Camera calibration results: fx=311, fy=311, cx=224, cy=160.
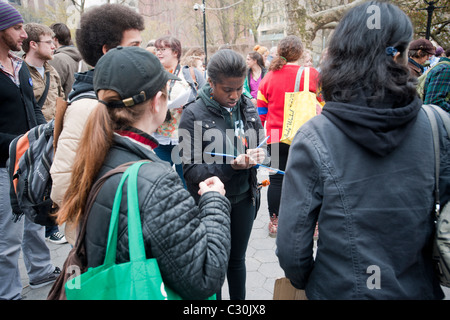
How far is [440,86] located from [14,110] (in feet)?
14.9

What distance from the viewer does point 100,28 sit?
192cm

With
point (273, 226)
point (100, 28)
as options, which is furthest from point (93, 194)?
point (273, 226)

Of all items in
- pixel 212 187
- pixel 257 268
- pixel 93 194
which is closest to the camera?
pixel 93 194

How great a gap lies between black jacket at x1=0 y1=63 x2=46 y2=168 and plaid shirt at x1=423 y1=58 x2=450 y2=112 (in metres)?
4.39

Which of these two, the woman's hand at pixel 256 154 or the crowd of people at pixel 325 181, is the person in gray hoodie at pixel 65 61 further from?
the crowd of people at pixel 325 181

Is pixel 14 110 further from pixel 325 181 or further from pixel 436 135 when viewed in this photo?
pixel 436 135

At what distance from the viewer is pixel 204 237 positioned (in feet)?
3.95

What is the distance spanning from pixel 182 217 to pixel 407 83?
97cm

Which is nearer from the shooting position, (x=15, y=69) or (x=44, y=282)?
(x=15, y=69)

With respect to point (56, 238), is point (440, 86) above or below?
above

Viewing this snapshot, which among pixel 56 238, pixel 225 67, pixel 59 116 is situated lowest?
pixel 56 238

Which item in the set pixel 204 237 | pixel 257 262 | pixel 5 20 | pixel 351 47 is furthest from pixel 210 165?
pixel 5 20

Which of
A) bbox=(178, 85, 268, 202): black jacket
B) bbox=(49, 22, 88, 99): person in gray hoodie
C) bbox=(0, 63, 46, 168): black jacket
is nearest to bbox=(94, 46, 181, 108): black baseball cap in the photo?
bbox=(178, 85, 268, 202): black jacket
